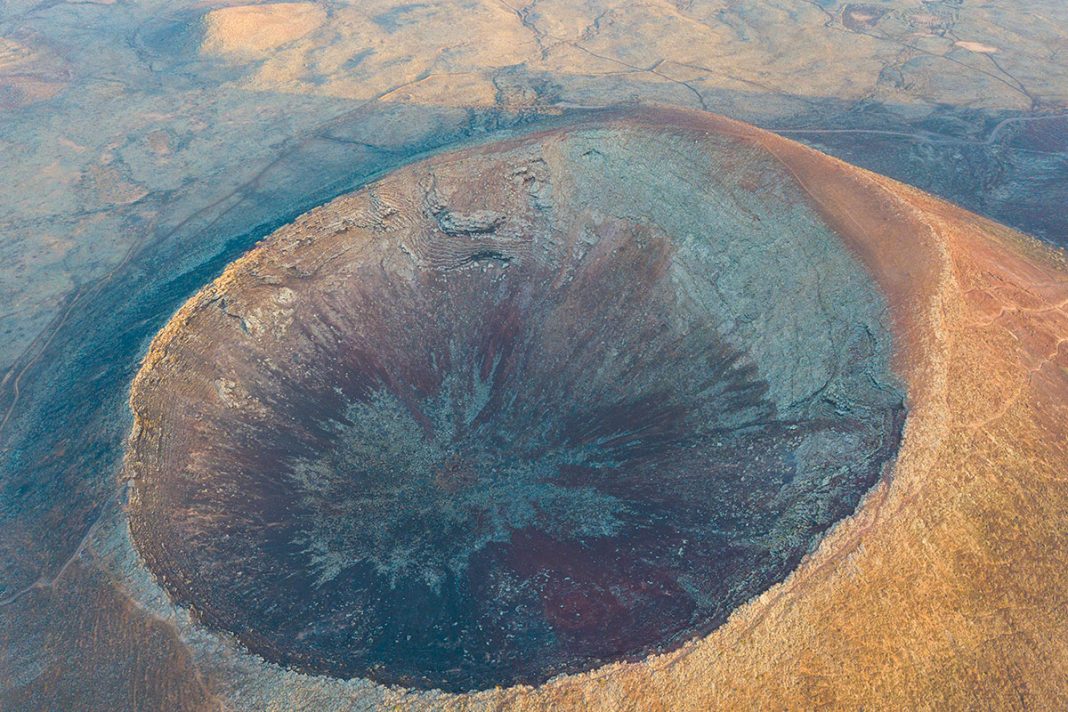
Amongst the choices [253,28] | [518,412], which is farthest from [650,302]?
[253,28]

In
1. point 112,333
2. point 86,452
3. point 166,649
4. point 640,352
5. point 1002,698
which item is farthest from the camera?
point 112,333

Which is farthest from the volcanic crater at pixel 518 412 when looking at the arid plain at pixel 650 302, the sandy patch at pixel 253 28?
the sandy patch at pixel 253 28

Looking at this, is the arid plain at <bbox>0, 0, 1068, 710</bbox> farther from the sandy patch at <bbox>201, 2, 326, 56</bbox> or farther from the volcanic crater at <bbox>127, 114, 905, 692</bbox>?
the sandy patch at <bbox>201, 2, 326, 56</bbox>

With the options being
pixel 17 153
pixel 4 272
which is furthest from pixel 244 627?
pixel 17 153

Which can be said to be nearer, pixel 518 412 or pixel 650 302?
pixel 518 412

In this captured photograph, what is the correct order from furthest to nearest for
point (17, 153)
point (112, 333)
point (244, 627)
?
point (17, 153)
point (112, 333)
point (244, 627)

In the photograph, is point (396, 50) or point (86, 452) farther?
point (396, 50)

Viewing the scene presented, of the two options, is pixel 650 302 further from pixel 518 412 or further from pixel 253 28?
pixel 253 28

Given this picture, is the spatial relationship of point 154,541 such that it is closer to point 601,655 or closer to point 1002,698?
point 601,655
